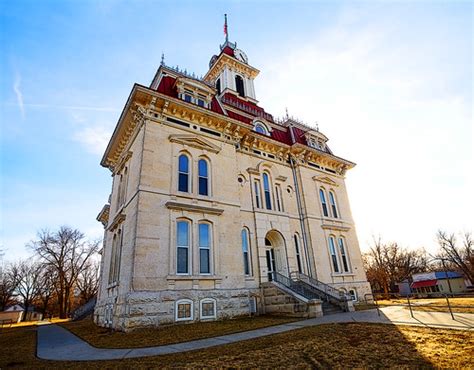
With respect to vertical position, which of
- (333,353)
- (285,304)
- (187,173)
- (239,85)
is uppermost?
(239,85)

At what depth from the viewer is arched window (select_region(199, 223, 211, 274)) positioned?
14328 mm

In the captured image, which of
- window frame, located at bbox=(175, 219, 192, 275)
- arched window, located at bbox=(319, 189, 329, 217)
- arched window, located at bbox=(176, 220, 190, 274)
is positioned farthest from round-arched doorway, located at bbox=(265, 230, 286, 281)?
arched window, located at bbox=(176, 220, 190, 274)

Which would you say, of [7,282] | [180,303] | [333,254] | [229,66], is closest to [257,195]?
[333,254]

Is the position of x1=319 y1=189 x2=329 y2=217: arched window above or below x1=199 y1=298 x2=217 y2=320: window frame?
above

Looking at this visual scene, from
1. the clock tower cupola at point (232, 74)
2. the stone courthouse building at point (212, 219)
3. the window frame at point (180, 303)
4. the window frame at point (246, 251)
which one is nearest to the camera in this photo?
the window frame at point (180, 303)

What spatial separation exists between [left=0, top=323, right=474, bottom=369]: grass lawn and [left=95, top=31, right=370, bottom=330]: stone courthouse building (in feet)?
17.0

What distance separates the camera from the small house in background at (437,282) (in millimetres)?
45625

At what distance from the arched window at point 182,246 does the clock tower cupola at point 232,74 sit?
1699cm

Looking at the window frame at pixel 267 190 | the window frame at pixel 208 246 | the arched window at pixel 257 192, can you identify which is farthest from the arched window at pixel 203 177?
the window frame at pixel 267 190

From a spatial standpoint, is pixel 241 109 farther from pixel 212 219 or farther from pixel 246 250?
pixel 246 250

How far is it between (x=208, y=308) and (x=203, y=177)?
7.50 metres

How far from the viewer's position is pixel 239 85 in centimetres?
2908

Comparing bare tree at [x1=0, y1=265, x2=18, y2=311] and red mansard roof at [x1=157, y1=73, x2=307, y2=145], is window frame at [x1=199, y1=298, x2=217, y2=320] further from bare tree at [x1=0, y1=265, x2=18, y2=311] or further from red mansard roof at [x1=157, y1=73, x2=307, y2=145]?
bare tree at [x1=0, y1=265, x2=18, y2=311]

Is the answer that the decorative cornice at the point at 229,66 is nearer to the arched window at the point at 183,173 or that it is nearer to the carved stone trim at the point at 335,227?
the arched window at the point at 183,173
